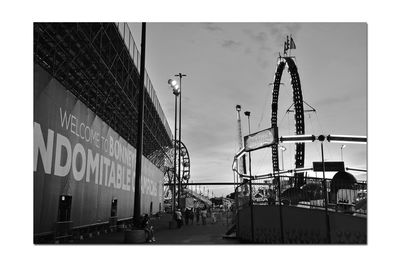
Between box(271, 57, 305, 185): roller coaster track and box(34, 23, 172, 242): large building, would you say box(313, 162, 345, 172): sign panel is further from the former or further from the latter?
box(271, 57, 305, 185): roller coaster track

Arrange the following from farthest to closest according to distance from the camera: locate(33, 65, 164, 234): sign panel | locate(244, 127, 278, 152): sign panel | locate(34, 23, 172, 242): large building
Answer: locate(244, 127, 278, 152): sign panel < locate(34, 23, 172, 242): large building < locate(33, 65, 164, 234): sign panel

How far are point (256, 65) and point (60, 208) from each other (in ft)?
35.5

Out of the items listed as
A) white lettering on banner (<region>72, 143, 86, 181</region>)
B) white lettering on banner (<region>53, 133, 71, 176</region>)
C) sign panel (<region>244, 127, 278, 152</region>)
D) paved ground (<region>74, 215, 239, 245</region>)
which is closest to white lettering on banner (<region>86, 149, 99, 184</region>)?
white lettering on banner (<region>72, 143, 86, 181</region>)

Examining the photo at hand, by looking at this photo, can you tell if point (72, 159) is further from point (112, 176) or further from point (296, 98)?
point (296, 98)

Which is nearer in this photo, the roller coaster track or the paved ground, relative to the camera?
the paved ground

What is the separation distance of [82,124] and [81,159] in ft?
5.04

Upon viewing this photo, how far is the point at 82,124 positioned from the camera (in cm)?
1650

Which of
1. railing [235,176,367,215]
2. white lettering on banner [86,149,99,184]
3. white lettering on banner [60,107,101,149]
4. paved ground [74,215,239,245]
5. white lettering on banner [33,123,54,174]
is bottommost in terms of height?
paved ground [74,215,239,245]

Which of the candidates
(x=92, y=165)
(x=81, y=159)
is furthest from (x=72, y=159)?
(x=92, y=165)

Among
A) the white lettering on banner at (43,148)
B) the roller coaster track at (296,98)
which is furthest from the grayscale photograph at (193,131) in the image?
the roller coaster track at (296,98)

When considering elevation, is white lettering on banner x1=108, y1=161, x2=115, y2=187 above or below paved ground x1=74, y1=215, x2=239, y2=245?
above

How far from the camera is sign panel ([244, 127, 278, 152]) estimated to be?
73.2 ft
